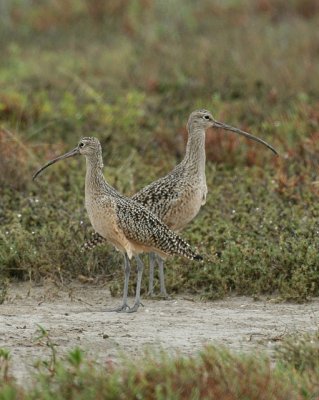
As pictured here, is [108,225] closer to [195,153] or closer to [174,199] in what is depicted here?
[174,199]

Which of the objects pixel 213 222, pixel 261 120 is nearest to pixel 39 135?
pixel 261 120

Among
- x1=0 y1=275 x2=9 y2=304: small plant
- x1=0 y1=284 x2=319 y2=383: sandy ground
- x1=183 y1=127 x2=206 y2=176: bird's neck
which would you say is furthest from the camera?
x1=183 y1=127 x2=206 y2=176: bird's neck

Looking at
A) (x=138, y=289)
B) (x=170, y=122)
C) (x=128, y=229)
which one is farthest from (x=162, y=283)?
(x=170, y=122)

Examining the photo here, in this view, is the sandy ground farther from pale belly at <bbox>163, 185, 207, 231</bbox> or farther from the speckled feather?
pale belly at <bbox>163, 185, 207, 231</bbox>

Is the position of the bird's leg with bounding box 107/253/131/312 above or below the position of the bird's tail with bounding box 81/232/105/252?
below

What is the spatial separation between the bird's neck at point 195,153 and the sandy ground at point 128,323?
4.05ft

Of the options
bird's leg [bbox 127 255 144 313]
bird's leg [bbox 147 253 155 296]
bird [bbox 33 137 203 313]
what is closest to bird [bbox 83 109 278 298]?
bird's leg [bbox 147 253 155 296]

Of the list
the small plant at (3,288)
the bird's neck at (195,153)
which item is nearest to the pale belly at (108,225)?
the small plant at (3,288)

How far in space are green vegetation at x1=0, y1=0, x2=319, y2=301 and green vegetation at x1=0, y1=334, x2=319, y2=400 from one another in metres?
2.57

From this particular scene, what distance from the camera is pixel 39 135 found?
514 inches

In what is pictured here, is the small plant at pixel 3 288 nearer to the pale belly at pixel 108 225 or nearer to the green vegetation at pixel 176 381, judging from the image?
the pale belly at pixel 108 225

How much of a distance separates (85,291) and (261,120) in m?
5.21

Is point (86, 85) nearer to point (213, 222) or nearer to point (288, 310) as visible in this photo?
point (213, 222)

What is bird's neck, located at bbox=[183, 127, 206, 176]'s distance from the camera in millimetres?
9453
